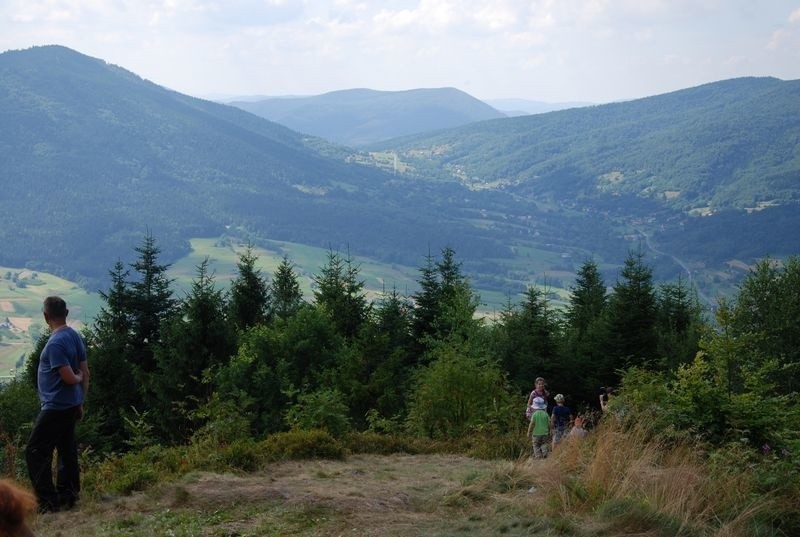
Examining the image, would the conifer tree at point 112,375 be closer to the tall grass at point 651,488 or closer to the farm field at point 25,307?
the tall grass at point 651,488

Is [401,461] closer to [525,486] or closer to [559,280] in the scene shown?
[525,486]

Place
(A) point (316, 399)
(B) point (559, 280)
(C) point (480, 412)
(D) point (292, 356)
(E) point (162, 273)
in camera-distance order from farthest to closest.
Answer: (B) point (559, 280) < (E) point (162, 273) < (D) point (292, 356) < (C) point (480, 412) < (A) point (316, 399)

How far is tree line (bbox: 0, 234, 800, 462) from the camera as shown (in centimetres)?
2025

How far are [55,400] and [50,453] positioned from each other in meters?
0.53

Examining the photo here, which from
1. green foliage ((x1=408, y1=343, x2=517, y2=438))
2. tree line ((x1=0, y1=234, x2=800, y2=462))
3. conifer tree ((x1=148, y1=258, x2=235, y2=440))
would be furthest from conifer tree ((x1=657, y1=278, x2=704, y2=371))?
conifer tree ((x1=148, y1=258, x2=235, y2=440))

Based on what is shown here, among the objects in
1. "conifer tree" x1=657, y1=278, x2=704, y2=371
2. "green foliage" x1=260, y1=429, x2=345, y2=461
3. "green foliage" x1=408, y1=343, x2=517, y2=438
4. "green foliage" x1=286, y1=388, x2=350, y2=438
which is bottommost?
"conifer tree" x1=657, y1=278, x2=704, y2=371

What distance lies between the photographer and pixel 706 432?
360 inches

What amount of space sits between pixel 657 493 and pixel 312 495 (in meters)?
3.34

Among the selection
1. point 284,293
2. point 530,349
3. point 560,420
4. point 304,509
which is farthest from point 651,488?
point 284,293

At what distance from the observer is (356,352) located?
26344 millimetres

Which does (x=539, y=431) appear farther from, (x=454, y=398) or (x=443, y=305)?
(x=443, y=305)

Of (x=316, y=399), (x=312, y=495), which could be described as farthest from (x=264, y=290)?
(x=312, y=495)

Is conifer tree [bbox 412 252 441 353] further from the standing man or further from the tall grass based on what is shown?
the standing man

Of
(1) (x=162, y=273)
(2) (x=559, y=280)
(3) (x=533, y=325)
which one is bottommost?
(2) (x=559, y=280)
